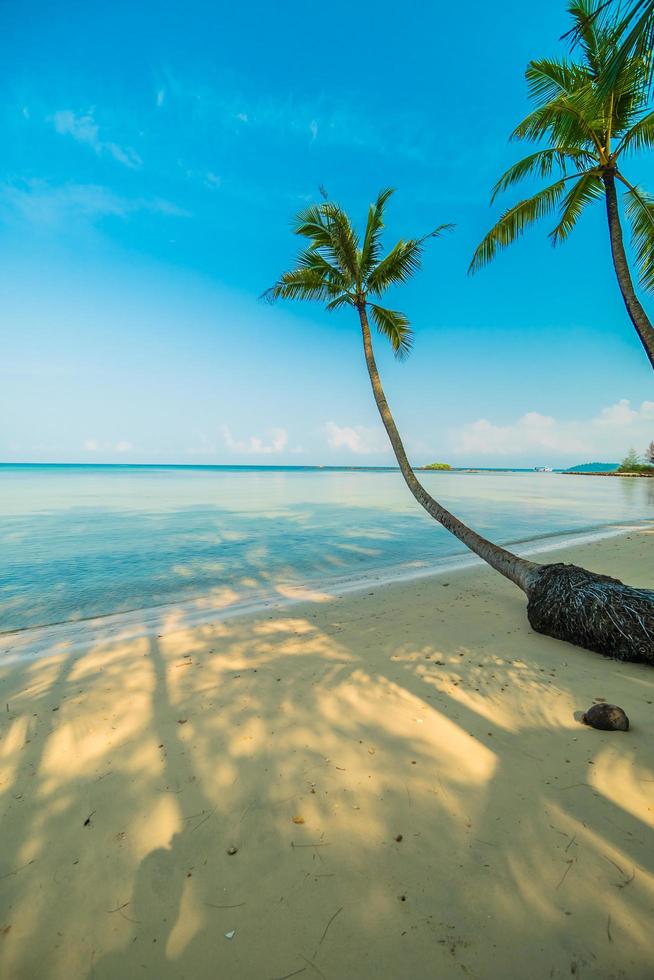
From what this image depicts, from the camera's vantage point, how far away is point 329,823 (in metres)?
2.54

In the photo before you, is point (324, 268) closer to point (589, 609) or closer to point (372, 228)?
point (372, 228)

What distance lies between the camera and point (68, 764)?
3.10 m

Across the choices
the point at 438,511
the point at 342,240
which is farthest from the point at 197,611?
the point at 342,240

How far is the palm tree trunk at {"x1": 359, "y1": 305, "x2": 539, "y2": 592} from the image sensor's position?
652 centimetres

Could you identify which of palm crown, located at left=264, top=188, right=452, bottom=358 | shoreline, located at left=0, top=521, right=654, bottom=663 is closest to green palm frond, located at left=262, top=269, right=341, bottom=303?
palm crown, located at left=264, top=188, right=452, bottom=358

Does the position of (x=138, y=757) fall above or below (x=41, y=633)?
above

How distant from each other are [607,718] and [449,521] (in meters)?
4.98

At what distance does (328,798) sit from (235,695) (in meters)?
1.71

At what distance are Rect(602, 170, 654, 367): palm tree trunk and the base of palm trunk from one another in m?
3.89

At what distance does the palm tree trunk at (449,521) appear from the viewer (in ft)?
21.4

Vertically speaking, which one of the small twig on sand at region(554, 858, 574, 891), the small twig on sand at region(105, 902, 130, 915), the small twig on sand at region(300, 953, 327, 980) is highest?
the small twig on sand at region(554, 858, 574, 891)

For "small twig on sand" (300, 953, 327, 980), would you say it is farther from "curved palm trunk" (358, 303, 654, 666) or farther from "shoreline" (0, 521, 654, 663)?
"shoreline" (0, 521, 654, 663)

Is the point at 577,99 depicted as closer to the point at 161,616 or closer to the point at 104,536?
the point at 161,616

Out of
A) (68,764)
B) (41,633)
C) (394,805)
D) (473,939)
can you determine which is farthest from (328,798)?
(41,633)
